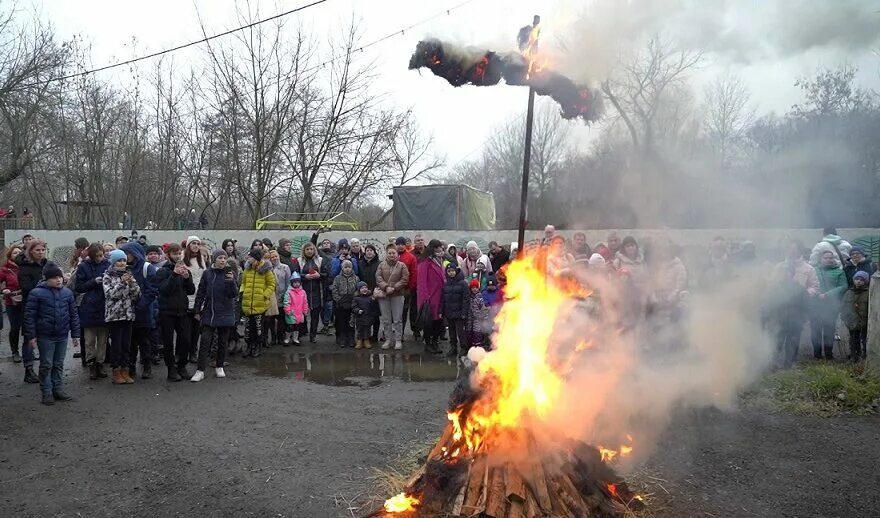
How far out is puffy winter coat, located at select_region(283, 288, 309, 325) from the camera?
10.2 meters

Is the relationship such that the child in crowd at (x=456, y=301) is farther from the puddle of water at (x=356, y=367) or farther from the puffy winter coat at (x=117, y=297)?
the puffy winter coat at (x=117, y=297)

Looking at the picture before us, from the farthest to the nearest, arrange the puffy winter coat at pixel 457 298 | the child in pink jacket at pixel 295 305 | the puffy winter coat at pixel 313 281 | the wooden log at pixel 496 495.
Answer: the puffy winter coat at pixel 313 281
the child in pink jacket at pixel 295 305
the puffy winter coat at pixel 457 298
the wooden log at pixel 496 495

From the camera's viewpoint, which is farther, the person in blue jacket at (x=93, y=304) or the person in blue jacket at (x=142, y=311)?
the person in blue jacket at (x=142, y=311)

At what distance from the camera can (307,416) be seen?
643 cm

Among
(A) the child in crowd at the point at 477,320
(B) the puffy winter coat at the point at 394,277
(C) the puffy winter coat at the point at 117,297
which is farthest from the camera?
(B) the puffy winter coat at the point at 394,277

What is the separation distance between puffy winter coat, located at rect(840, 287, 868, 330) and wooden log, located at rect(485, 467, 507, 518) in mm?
7339

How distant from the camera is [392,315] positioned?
10.3m

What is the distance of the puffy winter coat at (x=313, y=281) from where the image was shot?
10.6 meters

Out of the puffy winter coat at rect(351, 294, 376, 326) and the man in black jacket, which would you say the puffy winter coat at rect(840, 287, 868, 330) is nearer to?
the puffy winter coat at rect(351, 294, 376, 326)

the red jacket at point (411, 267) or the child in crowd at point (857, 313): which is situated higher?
the red jacket at point (411, 267)

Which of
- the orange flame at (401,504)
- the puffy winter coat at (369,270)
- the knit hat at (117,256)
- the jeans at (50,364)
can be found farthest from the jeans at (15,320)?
the orange flame at (401,504)

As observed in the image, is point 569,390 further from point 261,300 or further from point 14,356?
point 14,356

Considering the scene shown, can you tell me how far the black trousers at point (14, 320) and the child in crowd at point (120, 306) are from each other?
222 cm

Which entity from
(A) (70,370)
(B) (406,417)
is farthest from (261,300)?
(B) (406,417)
